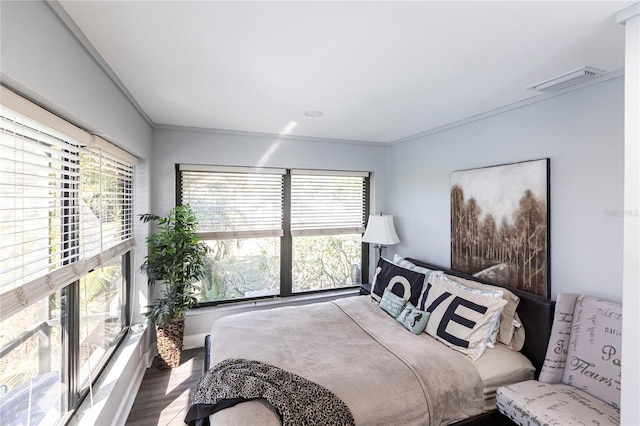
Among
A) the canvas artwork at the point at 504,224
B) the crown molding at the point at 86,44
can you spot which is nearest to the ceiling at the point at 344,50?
the crown molding at the point at 86,44

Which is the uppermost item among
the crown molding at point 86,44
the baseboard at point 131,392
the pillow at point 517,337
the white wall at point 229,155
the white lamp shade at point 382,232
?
the crown molding at point 86,44

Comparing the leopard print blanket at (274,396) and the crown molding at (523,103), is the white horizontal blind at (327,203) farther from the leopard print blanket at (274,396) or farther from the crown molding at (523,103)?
the leopard print blanket at (274,396)

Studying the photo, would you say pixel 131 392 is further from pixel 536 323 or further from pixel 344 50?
pixel 536 323

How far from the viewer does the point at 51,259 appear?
152 centimetres

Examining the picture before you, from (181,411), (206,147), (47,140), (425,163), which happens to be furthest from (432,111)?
(181,411)

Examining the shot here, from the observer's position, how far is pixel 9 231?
1.15 meters

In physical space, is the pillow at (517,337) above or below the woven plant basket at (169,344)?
above

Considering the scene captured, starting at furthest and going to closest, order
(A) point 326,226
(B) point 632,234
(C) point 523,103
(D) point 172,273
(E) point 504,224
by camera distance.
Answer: (A) point 326,226 < (D) point 172,273 < (E) point 504,224 < (C) point 523,103 < (B) point 632,234

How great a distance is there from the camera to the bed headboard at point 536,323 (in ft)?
6.68

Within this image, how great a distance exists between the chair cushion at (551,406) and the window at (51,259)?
2.45 metres

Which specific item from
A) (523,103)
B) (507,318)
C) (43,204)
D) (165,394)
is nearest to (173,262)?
(165,394)

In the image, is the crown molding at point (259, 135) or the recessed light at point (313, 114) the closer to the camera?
the recessed light at point (313, 114)

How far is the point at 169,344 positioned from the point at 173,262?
810 mm

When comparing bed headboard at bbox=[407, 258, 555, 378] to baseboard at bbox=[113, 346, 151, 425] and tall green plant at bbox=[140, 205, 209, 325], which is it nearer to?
tall green plant at bbox=[140, 205, 209, 325]
